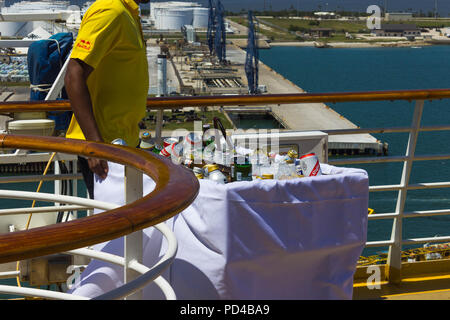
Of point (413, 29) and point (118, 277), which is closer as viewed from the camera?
point (118, 277)

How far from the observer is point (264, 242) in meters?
1.50

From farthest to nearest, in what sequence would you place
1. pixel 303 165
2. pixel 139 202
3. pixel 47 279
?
pixel 47 279 → pixel 303 165 → pixel 139 202

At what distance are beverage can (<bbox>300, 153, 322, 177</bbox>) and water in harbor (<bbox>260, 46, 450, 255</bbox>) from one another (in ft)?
63.2

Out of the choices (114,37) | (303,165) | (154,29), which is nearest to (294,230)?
(303,165)

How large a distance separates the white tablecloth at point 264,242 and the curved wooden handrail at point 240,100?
0.80 metres

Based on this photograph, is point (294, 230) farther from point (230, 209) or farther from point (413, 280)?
point (413, 280)

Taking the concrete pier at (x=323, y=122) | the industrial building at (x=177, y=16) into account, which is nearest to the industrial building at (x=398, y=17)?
the industrial building at (x=177, y=16)

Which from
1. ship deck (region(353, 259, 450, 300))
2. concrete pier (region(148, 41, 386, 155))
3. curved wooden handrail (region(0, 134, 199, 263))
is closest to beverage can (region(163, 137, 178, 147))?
curved wooden handrail (region(0, 134, 199, 263))

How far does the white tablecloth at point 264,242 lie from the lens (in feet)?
4.85

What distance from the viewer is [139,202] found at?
751mm

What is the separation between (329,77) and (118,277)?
63.8m

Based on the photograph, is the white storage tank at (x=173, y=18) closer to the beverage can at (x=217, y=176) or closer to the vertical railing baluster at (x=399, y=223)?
the vertical railing baluster at (x=399, y=223)

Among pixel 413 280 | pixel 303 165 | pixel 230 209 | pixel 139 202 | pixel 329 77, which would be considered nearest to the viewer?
pixel 139 202
